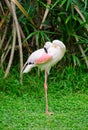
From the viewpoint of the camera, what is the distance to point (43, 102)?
639cm

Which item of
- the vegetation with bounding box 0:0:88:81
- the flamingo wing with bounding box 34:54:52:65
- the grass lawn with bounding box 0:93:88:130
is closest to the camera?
the grass lawn with bounding box 0:93:88:130

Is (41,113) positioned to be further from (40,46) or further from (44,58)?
(40,46)

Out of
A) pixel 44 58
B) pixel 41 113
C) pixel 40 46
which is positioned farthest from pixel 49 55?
pixel 40 46

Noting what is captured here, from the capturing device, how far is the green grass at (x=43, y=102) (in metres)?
5.33

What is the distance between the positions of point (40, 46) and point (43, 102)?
140cm

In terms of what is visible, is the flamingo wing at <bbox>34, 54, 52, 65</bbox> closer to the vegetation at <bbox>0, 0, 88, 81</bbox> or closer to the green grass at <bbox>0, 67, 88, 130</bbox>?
the green grass at <bbox>0, 67, 88, 130</bbox>

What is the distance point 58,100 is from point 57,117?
96 cm

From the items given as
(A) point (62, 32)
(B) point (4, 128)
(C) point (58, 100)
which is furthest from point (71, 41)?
(B) point (4, 128)

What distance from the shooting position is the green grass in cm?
533

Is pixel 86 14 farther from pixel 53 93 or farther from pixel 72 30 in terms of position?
pixel 53 93

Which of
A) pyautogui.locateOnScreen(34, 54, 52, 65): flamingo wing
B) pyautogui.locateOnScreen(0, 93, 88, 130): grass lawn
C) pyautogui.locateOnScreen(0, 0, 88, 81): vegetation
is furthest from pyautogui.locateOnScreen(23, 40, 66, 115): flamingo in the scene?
Answer: pyautogui.locateOnScreen(0, 0, 88, 81): vegetation

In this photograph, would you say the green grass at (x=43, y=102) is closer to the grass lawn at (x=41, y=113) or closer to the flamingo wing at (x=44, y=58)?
the grass lawn at (x=41, y=113)

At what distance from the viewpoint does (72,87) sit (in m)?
7.03

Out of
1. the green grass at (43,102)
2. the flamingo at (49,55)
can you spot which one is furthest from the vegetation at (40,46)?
the flamingo at (49,55)
